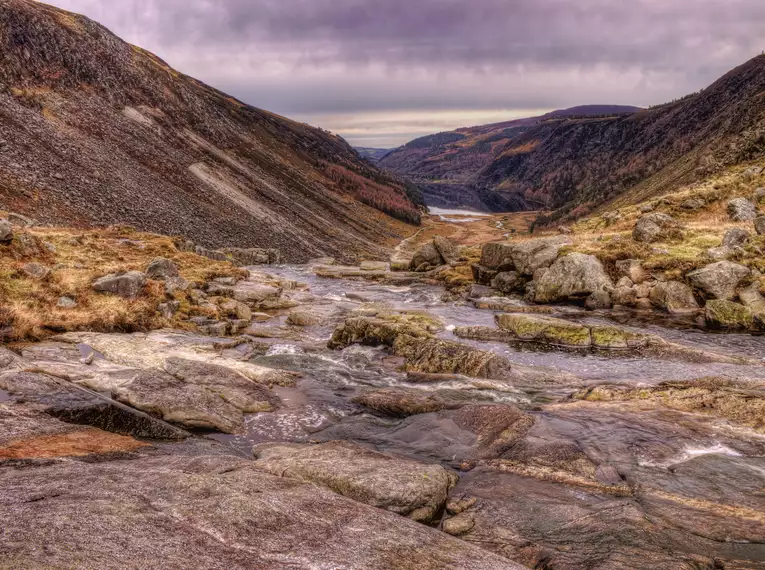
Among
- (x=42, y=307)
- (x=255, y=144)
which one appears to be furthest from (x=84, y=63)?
(x=42, y=307)

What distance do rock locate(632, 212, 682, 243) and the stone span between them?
507 cm

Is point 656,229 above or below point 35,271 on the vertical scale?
above

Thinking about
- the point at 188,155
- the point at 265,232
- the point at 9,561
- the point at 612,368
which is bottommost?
the point at 612,368

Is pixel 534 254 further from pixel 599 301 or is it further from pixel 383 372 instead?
pixel 383 372

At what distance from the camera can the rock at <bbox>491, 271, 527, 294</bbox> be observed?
44.8 m

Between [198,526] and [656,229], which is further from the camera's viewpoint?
[656,229]

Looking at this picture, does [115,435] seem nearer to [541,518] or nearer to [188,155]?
[541,518]

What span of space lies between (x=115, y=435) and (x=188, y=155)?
88637 mm

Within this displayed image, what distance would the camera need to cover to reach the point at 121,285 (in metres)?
30.2

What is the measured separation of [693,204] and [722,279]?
27.1 metres

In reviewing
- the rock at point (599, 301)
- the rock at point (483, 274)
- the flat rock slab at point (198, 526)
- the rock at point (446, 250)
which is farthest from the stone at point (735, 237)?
the flat rock slab at point (198, 526)

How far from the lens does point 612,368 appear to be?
2562 centimetres

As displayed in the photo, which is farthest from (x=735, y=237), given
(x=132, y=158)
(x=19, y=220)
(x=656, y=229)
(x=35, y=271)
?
(x=132, y=158)

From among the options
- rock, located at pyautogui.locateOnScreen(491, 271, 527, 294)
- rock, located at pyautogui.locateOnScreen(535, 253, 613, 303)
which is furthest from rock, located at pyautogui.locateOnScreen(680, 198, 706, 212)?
rock, located at pyautogui.locateOnScreen(491, 271, 527, 294)
